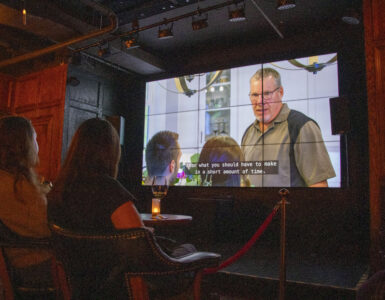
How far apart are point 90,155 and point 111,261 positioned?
46 centimetres

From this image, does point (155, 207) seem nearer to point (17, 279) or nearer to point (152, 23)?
point (17, 279)

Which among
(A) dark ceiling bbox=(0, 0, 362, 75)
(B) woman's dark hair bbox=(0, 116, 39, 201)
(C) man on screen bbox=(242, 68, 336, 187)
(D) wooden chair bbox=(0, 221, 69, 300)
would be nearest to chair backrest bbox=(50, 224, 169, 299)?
(D) wooden chair bbox=(0, 221, 69, 300)

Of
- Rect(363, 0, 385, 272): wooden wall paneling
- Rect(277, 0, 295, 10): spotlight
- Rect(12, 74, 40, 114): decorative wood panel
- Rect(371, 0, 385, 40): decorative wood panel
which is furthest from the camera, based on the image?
Rect(12, 74, 40, 114): decorative wood panel

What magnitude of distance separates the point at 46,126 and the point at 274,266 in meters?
4.77

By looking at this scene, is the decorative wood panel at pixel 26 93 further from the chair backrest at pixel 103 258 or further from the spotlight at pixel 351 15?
the chair backrest at pixel 103 258

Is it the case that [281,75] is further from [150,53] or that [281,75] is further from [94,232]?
[94,232]

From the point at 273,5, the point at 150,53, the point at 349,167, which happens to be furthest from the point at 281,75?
the point at 150,53

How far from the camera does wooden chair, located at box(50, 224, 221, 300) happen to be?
3.80 ft

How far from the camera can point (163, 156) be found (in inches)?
264

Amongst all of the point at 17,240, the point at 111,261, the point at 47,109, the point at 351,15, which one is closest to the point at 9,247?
the point at 17,240

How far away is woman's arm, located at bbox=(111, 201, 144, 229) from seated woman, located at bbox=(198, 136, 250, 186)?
14.8 feet

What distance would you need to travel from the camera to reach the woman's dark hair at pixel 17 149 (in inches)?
72.7

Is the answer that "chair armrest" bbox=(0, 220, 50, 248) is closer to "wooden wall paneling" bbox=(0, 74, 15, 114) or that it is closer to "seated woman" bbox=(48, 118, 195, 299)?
"seated woman" bbox=(48, 118, 195, 299)

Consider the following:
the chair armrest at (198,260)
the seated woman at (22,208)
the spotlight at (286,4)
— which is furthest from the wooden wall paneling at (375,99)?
Answer: the seated woman at (22,208)
